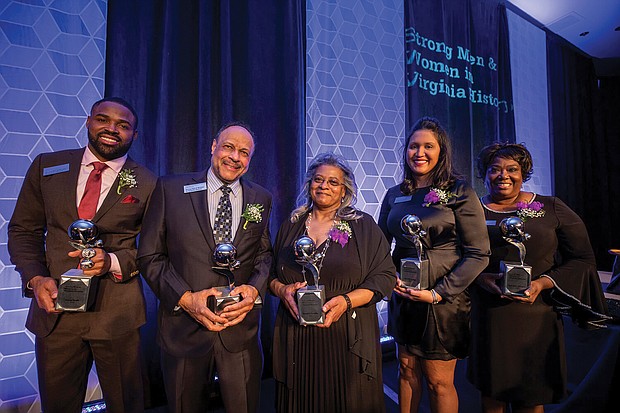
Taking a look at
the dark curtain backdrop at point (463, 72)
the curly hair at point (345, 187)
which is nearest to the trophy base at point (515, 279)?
the curly hair at point (345, 187)

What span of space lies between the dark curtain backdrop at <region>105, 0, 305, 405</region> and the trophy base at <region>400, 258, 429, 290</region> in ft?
4.56

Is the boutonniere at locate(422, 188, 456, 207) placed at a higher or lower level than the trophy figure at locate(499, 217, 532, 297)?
higher

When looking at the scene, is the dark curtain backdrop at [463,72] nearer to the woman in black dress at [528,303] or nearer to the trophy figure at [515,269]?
the woman in black dress at [528,303]

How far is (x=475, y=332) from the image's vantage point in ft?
5.75

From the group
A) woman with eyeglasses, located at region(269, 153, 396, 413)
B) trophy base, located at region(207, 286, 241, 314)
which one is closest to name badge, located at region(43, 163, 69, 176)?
trophy base, located at region(207, 286, 241, 314)

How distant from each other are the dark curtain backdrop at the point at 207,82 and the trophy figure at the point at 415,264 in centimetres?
139

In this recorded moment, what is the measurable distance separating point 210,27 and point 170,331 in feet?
7.62

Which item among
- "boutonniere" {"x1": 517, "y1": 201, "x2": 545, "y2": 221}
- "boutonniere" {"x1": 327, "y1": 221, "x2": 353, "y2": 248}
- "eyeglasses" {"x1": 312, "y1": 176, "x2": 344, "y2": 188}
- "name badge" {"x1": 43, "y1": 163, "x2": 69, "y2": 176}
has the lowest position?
"boutonniere" {"x1": 327, "y1": 221, "x2": 353, "y2": 248}

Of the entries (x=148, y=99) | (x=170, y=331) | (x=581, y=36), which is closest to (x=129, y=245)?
(x=170, y=331)

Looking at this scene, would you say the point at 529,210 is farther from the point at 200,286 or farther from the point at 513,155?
the point at 200,286

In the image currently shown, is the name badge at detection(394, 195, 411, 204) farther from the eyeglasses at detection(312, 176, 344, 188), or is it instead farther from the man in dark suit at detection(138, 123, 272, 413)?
the man in dark suit at detection(138, 123, 272, 413)

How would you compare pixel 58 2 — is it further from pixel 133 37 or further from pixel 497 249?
pixel 497 249

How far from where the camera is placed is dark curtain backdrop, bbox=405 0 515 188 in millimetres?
3521

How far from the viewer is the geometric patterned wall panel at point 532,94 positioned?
4.55 m
